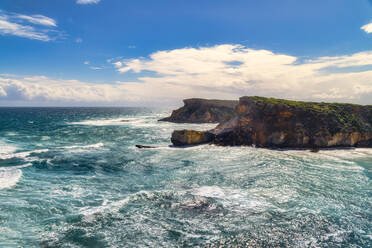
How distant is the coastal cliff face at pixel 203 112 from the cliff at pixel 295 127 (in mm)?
52017

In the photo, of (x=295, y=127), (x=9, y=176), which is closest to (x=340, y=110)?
(x=295, y=127)

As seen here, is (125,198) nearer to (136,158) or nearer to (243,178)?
(243,178)

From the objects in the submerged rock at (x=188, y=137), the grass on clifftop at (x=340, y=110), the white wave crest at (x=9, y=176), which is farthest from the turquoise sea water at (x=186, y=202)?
the grass on clifftop at (x=340, y=110)

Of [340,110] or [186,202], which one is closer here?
[186,202]

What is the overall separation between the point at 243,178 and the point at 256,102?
2580 cm

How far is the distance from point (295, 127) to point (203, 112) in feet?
198

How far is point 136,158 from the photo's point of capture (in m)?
34.1

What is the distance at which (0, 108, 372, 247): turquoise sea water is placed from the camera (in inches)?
532

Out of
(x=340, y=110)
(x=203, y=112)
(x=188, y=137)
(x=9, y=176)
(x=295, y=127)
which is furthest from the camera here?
(x=203, y=112)

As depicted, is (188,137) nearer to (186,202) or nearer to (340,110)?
(186,202)

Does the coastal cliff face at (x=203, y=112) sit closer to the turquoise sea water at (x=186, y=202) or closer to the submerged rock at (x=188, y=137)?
the submerged rock at (x=188, y=137)

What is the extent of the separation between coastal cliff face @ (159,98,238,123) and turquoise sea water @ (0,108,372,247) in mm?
67268

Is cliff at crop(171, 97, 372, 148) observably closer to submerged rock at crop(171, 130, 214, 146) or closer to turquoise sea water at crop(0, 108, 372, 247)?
submerged rock at crop(171, 130, 214, 146)

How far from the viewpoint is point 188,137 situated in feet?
142
